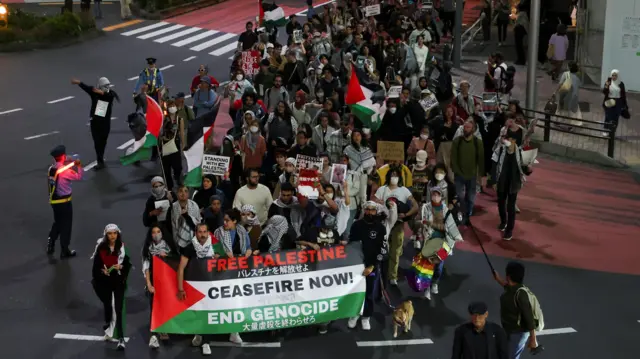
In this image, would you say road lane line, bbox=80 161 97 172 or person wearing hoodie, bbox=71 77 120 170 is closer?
person wearing hoodie, bbox=71 77 120 170

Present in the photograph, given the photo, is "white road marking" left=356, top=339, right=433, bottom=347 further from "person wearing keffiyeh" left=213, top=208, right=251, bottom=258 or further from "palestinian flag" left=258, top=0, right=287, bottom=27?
"palestinian flag" left=258, top=0, right=287, bottom=27

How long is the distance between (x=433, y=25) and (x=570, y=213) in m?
14.3

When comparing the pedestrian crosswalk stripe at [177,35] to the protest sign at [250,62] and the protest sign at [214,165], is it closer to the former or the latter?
the protest sign at [250,62]

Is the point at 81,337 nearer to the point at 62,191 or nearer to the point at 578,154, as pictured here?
the point at 62,191

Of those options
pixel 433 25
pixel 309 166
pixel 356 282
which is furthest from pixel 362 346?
pixel 433 25

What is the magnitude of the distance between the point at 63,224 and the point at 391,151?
5.38 meters

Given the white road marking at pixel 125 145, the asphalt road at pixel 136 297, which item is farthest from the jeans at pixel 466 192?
the white road marking at pixel 125 145

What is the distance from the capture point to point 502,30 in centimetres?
3300

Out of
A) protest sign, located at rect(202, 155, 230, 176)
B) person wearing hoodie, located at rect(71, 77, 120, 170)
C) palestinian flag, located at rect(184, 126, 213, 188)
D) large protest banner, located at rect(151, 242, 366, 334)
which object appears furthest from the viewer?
person wearing hoodie, located at rect(71, 77, 120, 170)

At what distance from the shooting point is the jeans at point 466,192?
Result: 1727 cm

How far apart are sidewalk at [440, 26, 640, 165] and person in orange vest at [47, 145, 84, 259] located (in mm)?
10195

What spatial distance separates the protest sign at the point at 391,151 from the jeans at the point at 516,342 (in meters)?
5.37

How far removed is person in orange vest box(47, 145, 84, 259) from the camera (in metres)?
15.6

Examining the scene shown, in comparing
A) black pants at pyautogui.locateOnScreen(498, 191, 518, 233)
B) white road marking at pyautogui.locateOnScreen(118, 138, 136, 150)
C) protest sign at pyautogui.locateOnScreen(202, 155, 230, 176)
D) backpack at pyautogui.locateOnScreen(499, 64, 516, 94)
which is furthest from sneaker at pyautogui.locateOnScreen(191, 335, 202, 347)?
backpack at pyautogui.locateOnScreen(499, 64, 516, 94)
